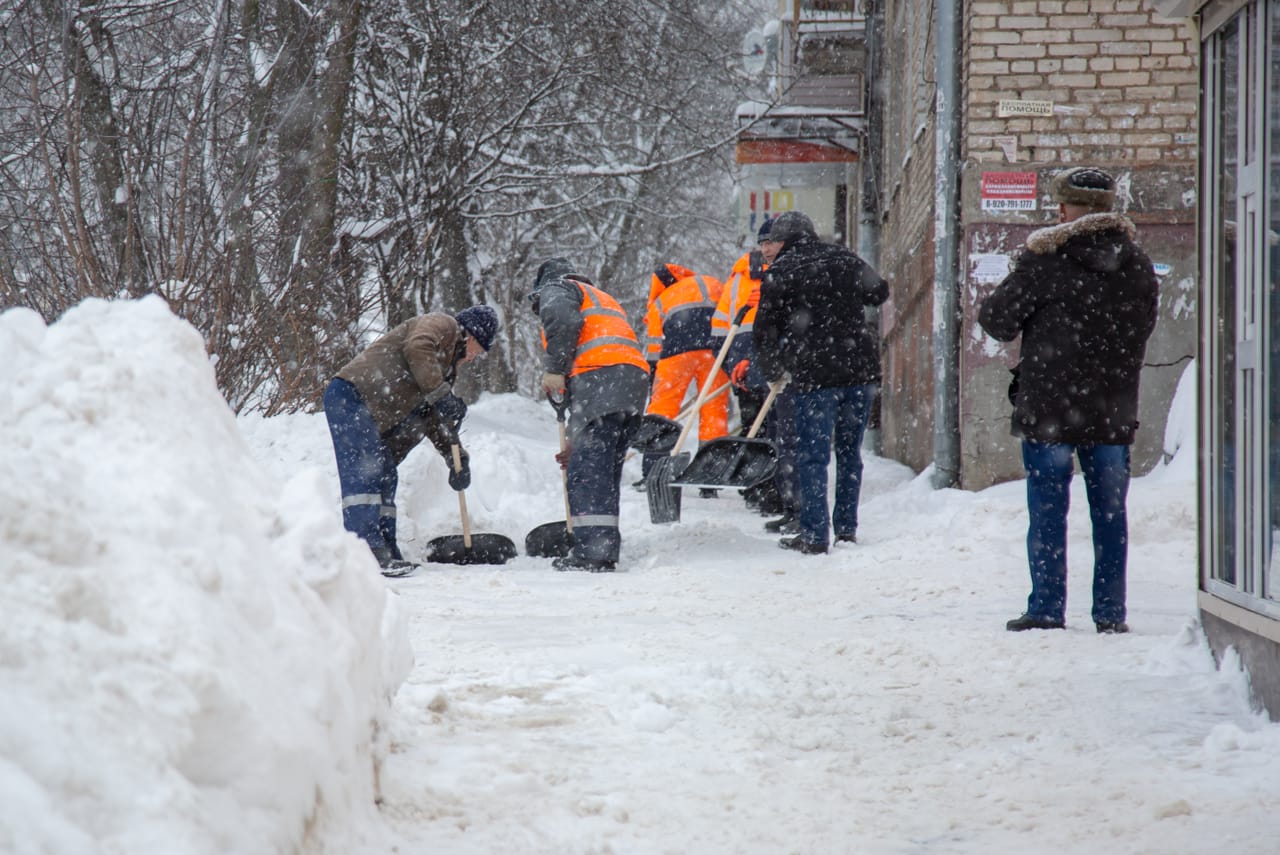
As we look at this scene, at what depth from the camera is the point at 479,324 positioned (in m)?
6.48

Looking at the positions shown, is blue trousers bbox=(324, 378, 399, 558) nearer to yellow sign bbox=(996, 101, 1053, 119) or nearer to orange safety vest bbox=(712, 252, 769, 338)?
orange safety vest bbox=(712, 252, 769, 338)

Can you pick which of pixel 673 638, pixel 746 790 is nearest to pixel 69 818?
pixel 746 790

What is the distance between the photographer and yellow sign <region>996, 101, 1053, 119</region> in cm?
819

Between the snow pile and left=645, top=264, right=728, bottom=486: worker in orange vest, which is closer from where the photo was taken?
the snow pile

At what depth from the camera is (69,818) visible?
140cm

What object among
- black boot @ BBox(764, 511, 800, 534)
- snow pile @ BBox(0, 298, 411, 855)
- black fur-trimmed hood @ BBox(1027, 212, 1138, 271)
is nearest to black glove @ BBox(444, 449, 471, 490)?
black boot @ BBox(764, 511, 800, 534)

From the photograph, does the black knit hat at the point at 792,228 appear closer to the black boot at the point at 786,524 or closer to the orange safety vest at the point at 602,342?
the orange safety vest at the point at 602,342

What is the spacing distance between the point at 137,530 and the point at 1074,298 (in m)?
3.42

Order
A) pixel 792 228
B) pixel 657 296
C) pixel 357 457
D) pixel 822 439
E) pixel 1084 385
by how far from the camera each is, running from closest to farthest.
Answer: pixel 1084 385
pixel 357 457
pixel 822 439
pixel 792 228
pixel 657 296

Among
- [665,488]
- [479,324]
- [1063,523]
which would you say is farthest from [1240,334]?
[665,488]

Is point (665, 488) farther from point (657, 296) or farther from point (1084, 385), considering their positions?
point (1084, 385)

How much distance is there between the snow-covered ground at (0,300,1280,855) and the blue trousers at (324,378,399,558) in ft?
4.95

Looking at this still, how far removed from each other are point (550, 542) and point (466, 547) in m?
0.53

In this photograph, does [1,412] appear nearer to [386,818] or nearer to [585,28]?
[386,818]
